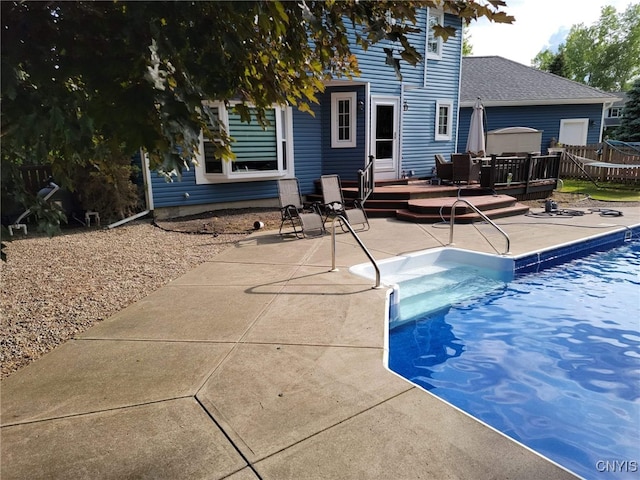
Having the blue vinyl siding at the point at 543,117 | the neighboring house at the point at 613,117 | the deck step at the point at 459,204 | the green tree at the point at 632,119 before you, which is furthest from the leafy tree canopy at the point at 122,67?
the neighboring house at the point at 613,117

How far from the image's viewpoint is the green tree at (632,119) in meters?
24.3

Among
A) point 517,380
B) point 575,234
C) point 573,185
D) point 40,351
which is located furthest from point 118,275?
point 573,185

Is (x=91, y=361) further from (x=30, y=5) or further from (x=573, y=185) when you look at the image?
(x=573, y=185)

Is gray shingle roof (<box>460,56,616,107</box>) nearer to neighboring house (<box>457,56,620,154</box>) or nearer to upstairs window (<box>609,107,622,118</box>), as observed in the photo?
neighboring house (<box>457,56,620,154</box>)

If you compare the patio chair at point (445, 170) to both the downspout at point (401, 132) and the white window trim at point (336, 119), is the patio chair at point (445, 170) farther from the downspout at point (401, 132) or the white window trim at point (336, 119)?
the white window trim at point (336, 119)

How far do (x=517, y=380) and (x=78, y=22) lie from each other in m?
4.04

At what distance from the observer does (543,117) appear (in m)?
18.2

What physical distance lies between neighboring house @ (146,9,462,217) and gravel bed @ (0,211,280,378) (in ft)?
3.95

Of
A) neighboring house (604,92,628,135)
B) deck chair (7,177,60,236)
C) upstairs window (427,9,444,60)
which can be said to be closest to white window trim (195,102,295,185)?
deck chair (7,177,60,236)

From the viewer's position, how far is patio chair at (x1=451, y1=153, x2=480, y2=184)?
1125cm

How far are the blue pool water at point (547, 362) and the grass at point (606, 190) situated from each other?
826cm

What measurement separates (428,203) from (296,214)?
11.6 feet

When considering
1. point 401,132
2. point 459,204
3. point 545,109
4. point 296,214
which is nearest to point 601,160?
point 545,109

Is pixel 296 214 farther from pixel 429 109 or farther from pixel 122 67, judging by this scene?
pixel 429 109
